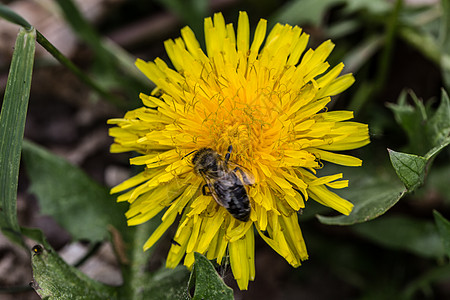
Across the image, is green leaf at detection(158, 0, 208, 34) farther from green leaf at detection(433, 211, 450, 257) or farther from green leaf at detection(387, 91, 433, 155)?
green leaf at detection(433, 211, 450, 257)

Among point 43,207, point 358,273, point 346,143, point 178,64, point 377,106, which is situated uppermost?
point 178,64

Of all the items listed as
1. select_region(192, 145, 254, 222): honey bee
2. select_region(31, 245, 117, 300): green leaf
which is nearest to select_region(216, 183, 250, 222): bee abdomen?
select_region(192, 145, 254, 222): honey bee

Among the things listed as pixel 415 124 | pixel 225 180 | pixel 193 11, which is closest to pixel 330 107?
pixel 415 124

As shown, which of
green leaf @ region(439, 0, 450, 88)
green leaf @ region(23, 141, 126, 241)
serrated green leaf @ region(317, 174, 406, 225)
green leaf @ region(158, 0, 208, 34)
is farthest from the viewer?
green leaf @ region(158, 0, 208, 34)

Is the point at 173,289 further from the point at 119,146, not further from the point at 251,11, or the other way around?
the point at 251,11

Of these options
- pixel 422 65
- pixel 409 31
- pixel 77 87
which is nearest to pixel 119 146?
pixel 77 87

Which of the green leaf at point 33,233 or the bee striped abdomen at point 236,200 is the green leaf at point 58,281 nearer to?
the green leaf at point 33,233

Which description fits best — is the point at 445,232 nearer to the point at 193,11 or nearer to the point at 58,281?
the point at 58,281
